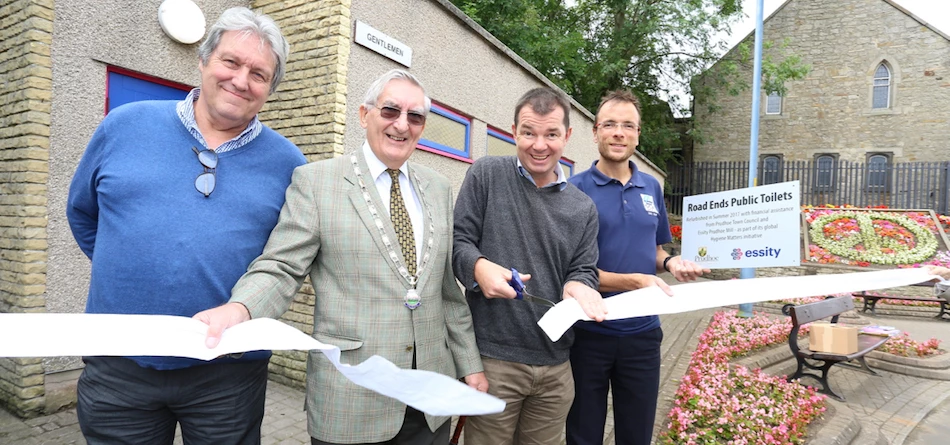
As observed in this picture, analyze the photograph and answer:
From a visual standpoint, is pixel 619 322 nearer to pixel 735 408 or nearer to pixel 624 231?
pixel 624 231

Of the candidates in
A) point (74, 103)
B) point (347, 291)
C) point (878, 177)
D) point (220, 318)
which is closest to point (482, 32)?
point (74, 103)

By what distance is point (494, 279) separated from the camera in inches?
69.7

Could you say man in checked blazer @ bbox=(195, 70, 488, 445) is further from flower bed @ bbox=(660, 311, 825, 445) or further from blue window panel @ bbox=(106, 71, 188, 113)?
blue window panel @ bbox=(106, 71, 188, 113)

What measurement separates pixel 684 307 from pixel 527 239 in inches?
28.5

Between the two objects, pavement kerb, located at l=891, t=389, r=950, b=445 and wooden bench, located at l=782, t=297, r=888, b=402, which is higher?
wooden bench, located at l=782, t=297, r=888, b=402

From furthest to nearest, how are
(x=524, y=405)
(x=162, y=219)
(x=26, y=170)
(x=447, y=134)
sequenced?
(x=447, y=134) < (x=26, y=170) < (x=524, y=405) < (x=162, y=219)

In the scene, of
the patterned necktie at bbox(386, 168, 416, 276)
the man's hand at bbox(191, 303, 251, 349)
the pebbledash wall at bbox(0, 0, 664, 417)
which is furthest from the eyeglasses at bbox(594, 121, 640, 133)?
the pebbledash wall at bbox(0, 0, 664, 417)

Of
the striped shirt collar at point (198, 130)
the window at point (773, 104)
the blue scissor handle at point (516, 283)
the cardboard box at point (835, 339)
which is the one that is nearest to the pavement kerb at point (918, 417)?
the cardboard box at point (835, 339)

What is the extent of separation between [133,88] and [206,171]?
3.35 m

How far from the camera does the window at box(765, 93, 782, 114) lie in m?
23.7

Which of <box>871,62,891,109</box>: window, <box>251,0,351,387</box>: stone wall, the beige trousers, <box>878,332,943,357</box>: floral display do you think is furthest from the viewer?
<box>871,62,891,109</box>: window

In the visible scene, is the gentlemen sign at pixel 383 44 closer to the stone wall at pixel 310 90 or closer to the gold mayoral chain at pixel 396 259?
the stone wall at pixel 310 90

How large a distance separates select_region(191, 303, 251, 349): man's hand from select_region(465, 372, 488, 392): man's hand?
91 cm

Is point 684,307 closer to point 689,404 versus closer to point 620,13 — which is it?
point 689,404
